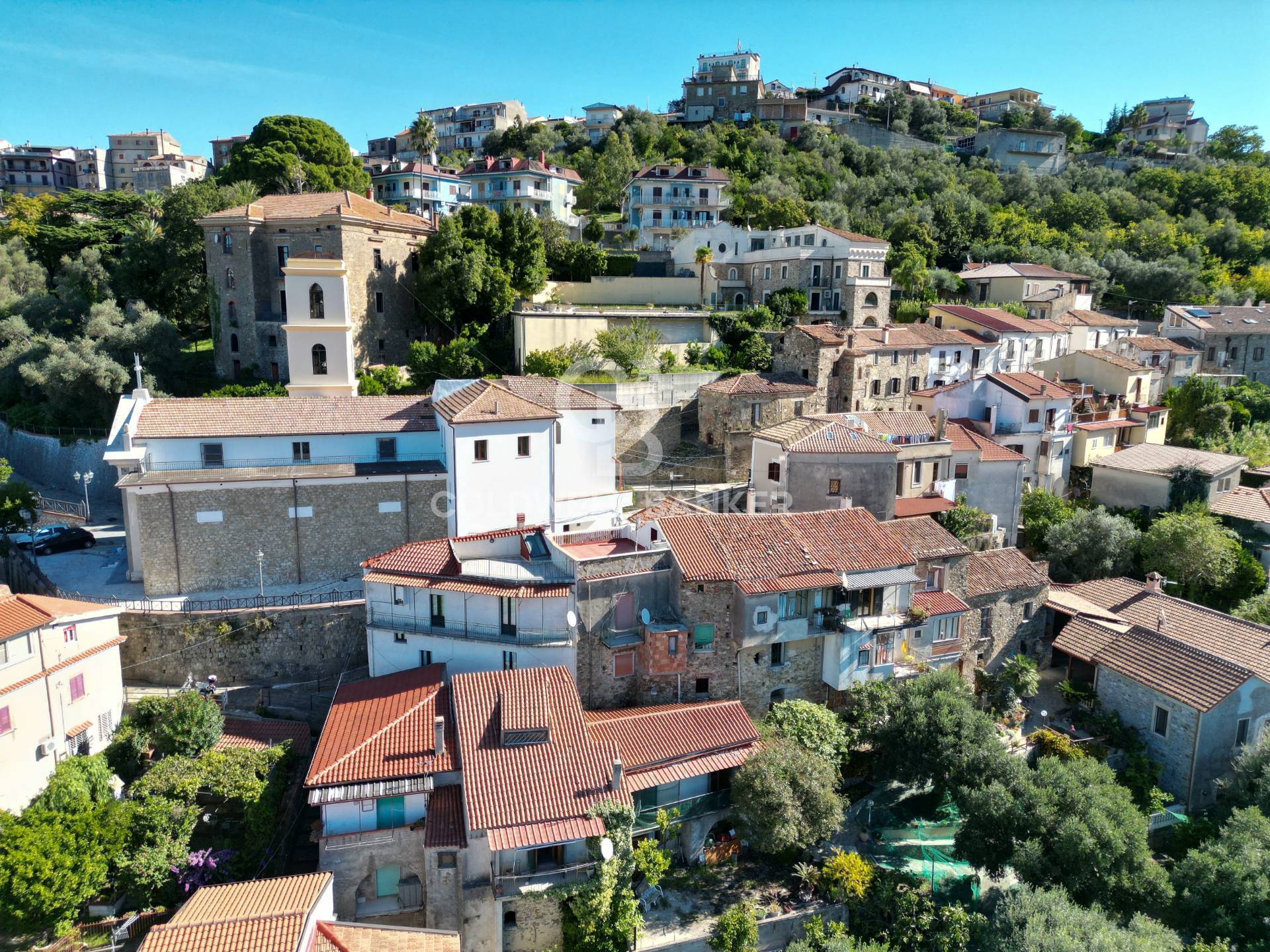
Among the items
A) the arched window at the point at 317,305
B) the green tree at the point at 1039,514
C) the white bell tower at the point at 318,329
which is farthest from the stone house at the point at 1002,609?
the arched window at the point at 317,305

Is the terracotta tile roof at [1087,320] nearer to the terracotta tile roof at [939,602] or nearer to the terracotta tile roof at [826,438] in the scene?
the terracotta tile roof at [826,438]

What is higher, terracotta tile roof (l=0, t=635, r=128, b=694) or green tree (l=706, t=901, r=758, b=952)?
terracotta tile roof (l=0, t=635, r=128, b=694)

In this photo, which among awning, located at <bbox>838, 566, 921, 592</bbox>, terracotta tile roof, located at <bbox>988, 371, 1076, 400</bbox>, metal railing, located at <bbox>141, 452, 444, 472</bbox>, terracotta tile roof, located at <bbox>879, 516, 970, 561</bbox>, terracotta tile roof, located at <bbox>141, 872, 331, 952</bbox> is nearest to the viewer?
terracotta tile roof, located at <bbox>141, 872, 331, 952</bbox>

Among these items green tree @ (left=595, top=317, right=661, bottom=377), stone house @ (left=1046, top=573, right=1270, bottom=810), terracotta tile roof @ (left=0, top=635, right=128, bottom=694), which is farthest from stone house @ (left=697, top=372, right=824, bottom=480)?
terracotta tile roof @ (left=0, top=635, right=128, bottom=694)

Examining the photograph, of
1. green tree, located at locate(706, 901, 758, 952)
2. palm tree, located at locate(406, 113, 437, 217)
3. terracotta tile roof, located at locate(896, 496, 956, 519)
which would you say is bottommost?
green tree, located at locate(706, 901, 758, 952)

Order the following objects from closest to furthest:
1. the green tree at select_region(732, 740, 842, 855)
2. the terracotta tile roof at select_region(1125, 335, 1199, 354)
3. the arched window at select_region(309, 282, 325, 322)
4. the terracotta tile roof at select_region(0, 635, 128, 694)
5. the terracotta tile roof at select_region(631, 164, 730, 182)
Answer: the terracotta tile roof at select_region(0, 635, 128, 694)
the green tree at select_region(732, 740, 842, 855)
the arched window at select_region(309, 282, 325, 322)
the terracotta tile roof at select_region(1125, 335, 1199, 354)
the terracotta tile roof at select_region(631, 164, 730, 182)

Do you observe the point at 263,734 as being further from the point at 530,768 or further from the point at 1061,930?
the point at 1061,930

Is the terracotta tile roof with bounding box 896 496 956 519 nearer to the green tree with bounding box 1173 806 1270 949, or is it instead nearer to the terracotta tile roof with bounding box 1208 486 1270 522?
the terracotta tile roof with bounding box 1208 486 1270 522
